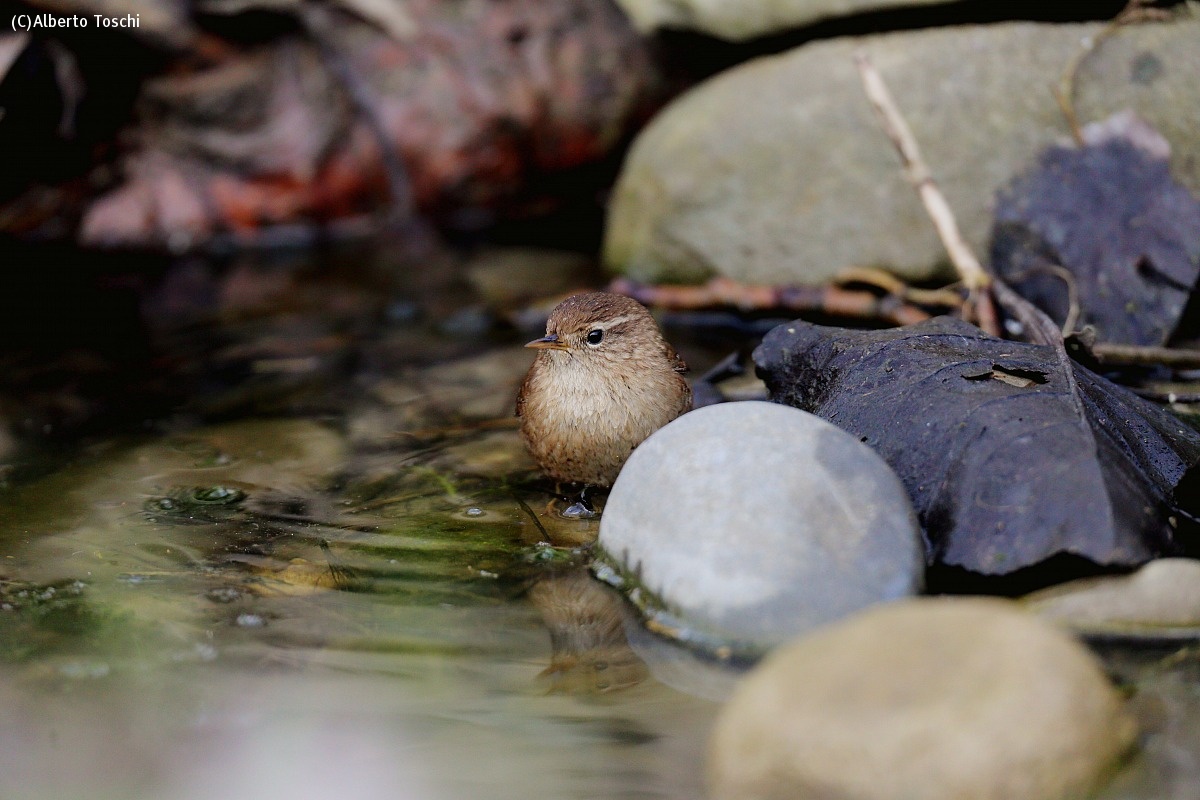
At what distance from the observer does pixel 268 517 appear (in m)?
4.58

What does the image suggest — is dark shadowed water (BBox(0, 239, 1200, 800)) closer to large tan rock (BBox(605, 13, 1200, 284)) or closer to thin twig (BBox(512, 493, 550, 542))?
thin twig (BBox(512, 493, 550, 542))

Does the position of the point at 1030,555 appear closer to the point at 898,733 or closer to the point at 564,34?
the point at 898,733

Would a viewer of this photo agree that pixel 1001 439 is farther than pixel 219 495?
No

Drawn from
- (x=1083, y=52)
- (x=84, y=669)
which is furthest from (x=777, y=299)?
(x=84, y=669)

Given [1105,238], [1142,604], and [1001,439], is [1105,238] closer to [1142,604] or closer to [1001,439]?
[1001,439]

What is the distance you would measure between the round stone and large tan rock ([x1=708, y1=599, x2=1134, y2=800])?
585 millimetres

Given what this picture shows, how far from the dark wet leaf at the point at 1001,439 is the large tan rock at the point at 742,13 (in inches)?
119

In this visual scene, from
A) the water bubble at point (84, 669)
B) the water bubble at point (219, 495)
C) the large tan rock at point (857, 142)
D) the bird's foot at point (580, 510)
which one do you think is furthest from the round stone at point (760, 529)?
the large tan rock at point (857, 142)

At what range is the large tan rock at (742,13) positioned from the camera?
698cm

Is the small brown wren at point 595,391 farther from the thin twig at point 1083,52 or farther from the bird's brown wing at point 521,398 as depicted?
the thin twig at point 1083,52

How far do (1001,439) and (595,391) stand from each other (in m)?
1.56

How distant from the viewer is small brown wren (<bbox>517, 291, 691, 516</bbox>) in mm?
4551

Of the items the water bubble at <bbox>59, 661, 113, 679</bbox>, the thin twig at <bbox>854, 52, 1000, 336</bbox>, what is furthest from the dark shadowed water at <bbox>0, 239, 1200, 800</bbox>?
the thin twig at <bbox>854, 52, 1000, 336</bbox>

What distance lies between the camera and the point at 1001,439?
3.71 m
